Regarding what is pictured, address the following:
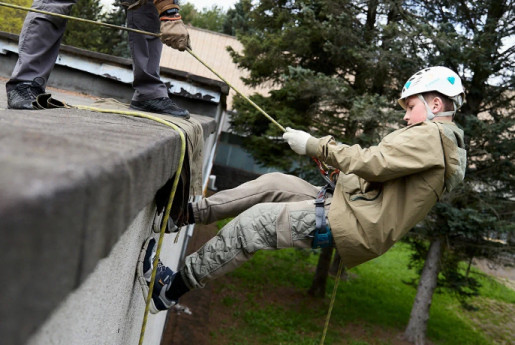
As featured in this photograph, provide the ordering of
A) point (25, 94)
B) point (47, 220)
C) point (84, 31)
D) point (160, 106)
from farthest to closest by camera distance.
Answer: point (84, 31) < point (160, 106) < point (25, 94) < point (47, 220)

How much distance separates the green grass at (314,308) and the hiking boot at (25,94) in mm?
6604

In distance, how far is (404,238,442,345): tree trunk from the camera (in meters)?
9.00

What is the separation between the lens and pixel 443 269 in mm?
9195

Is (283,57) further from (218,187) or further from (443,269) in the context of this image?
(218,187)

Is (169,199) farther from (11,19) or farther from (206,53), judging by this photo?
(206,53)

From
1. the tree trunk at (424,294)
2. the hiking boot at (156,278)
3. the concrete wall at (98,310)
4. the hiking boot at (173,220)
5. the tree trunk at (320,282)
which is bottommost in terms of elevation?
the tree trunk at (320,282)

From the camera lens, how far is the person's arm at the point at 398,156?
8.25ft

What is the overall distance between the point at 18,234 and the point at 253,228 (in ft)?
7.38

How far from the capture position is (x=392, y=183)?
2650mm

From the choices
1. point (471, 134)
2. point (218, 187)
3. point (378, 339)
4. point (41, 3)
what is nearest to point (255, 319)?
point (378, 339)

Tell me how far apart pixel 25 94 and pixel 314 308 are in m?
9.45

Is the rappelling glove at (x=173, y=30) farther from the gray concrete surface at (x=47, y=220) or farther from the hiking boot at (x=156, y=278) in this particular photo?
the gray concrete surface at (x=47, y=220)

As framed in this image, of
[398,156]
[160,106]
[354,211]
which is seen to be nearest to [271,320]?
[160,106]

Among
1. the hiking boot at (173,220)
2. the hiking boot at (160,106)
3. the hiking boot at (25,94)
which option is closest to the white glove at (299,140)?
the hiking boot at (173,220)
